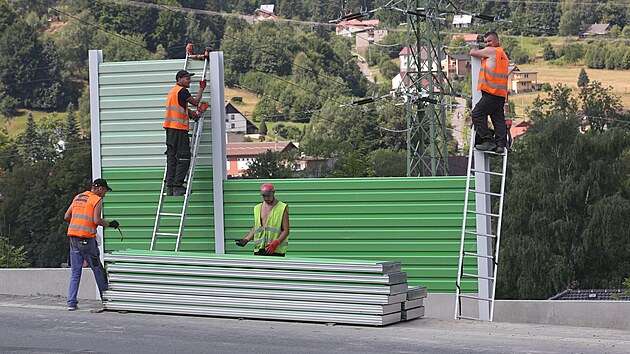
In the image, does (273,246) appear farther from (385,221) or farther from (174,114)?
(174,114)

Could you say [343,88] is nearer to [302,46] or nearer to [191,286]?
[302,46]

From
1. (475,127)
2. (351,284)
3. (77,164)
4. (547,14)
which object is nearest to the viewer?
(351,284)

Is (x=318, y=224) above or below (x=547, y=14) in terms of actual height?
below

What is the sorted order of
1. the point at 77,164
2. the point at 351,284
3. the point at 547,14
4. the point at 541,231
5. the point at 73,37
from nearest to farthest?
the point at 351,284 → the point at 541,231 → the point at 77,164 → the point at 73,37 → the point at 547,14

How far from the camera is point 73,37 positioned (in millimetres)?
169500

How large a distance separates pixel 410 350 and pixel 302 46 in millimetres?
153551

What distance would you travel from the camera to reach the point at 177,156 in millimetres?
13758

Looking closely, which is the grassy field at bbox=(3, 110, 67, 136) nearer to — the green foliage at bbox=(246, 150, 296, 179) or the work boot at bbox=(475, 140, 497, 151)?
the green foliage at bbox=(246, 150, 296, 179)

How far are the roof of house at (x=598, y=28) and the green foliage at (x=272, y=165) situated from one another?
100392mm

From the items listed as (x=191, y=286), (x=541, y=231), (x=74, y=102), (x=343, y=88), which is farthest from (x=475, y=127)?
(x=74, y=102)

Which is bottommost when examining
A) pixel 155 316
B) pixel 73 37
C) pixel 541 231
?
pixel 541 231

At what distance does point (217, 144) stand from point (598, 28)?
181413 millimetres

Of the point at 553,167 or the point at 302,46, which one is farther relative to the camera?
the point at 302,46

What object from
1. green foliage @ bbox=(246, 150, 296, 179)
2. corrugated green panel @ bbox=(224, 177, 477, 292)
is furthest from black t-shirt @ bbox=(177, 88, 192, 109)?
green foliage @ bbox=(246, 150, 296, 179)
